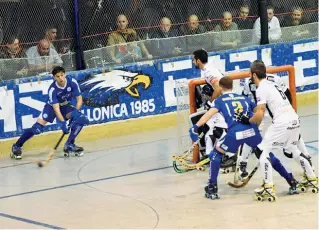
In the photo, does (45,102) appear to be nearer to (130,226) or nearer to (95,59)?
(95,59)

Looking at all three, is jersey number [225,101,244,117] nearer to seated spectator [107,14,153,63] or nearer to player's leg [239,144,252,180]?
player's leg [239,144,252,180]

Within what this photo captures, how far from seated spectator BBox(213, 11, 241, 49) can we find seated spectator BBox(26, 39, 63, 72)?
3.00 m

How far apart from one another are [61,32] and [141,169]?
3.39 metres

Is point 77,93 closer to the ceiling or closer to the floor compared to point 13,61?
closer to the floor

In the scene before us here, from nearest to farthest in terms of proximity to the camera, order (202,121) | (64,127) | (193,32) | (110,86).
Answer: (202,121) < (64,127) < (110,86) < (193,32)

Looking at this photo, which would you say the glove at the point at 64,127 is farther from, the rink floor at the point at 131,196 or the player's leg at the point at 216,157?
the player's leg at the point at 216,157

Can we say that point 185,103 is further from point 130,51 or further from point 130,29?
point 130,29

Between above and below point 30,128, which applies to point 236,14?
above

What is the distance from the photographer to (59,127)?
1344cm

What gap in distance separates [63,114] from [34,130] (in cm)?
50

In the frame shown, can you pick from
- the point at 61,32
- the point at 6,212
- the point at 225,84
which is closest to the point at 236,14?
the point at 61,32

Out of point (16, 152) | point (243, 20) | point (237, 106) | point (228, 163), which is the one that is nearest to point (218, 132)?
point (228, 163)

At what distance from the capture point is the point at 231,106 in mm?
Result: 9609

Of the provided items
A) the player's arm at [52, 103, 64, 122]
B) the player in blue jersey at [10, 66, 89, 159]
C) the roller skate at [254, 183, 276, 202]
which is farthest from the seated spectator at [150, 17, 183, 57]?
the roller skate at [254, 183, 276, 202]
